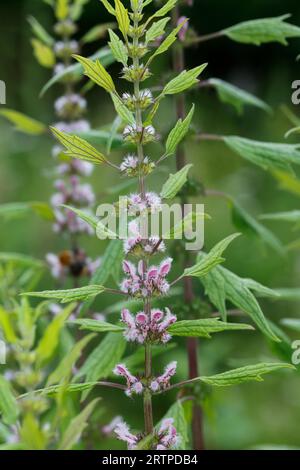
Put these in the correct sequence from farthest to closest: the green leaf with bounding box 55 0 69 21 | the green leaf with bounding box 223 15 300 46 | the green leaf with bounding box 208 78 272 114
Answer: the green leaf with bounding box 55 0 69 21 → the green leaf with bounding box 208 78 272 114 → the green leaf with bounding box 223 15 300 46

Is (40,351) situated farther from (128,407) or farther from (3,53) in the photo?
(3,53)

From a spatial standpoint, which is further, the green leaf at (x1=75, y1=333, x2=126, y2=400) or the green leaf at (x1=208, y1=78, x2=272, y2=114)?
the green leaf at (x1=208, y1=78, x2=272, y2=114)

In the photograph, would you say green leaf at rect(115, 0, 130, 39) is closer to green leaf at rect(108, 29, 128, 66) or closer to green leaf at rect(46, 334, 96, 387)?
green leaf at rect(108, 29, 128, 66)

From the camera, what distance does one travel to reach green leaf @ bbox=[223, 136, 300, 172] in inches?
50.4

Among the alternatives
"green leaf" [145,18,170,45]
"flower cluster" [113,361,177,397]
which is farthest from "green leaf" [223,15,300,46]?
"flower cluster" [113,361,177,397]

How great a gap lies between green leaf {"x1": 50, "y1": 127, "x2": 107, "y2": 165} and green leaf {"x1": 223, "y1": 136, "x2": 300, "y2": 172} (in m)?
0.43

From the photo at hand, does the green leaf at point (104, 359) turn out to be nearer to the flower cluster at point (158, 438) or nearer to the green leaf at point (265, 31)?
the flower cluster at point (158, 438)

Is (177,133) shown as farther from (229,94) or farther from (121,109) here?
(229,94)

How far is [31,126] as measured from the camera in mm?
1657

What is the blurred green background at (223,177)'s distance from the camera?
2295 mm

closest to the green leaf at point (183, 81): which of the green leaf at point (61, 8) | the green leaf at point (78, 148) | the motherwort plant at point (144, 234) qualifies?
the motherwort plant at point (144, 234)

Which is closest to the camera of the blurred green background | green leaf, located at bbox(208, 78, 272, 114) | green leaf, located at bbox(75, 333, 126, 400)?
green leaf, located at bbox(75, 333, 126, 400)

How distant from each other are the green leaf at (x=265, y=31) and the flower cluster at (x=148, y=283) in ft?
1.84
